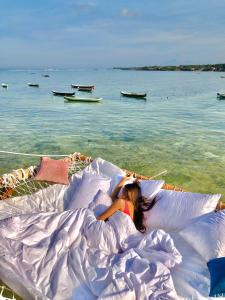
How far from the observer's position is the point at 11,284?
3168 mm

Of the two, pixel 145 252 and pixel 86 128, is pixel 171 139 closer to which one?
pixel 86 128

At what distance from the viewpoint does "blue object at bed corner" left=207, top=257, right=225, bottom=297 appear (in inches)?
118

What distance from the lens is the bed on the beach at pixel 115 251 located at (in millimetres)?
3039

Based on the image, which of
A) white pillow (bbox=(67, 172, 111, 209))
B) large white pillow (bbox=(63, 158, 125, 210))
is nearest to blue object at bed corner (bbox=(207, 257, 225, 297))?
white pillow (bbox=(67, 172, 111, 209))

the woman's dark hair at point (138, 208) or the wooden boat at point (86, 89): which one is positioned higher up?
the woman's dark hair at point (138, 208)

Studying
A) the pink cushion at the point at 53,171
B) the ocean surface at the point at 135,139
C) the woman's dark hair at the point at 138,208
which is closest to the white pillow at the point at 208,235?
the woman's dark hair at the point at 138,208

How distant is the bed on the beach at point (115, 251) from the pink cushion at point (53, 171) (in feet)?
2.54

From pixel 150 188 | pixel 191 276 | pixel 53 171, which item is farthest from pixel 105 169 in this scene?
pixel 191 276

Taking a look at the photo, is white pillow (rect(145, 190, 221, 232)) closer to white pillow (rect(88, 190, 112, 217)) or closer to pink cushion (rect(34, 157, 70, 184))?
white pillow (rect(88, 190, 112, 217))

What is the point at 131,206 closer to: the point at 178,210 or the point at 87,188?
the point at 178,210

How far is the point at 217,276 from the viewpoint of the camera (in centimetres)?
310

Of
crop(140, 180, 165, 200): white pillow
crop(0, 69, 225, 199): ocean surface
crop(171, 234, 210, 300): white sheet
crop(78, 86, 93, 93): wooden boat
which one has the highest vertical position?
crop(140, 180, 165, 200): white pillow

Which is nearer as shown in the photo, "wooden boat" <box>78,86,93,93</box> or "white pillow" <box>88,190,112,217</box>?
"white pillow" <box>88,190,112,217</box>

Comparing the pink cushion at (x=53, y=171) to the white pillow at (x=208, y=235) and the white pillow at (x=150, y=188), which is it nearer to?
the white pillow at (x=150, y=188)
